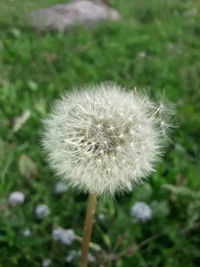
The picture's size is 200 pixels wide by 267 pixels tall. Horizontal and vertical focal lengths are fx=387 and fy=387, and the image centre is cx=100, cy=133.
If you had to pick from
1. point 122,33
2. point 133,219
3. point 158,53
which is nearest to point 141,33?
point 122,33

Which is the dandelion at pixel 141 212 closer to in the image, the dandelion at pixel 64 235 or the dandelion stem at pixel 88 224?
the dandelion at pixel 64 235

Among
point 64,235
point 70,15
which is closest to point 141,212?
point 64,235

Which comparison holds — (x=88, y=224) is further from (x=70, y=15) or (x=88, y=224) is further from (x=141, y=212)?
(x=70, y=15)

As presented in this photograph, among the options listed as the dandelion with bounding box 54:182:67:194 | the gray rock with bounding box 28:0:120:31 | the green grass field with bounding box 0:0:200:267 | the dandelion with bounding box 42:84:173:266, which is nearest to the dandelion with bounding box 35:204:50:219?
the green grass field with bounding box 0:0:200:267

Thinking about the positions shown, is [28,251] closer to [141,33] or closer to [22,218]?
[22,218]

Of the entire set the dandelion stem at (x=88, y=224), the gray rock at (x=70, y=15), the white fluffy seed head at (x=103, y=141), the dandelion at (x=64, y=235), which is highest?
the white fluffy seed head at (x=103, y=141)

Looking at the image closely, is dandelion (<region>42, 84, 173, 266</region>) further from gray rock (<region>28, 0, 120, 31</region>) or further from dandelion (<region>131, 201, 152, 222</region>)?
gray rock (<region>28, 0, 120, 31</region>)

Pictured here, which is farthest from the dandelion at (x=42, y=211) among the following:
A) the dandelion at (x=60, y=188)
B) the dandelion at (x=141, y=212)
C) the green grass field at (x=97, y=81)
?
the dandelion at (x=141, y=212)
